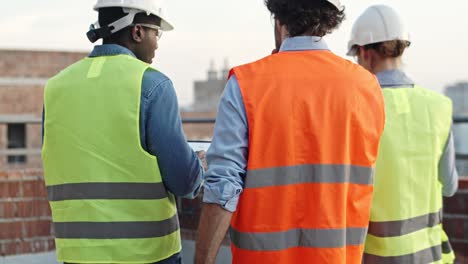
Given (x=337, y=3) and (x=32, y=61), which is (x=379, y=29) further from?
(x=32, y=61)

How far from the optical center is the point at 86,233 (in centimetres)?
281

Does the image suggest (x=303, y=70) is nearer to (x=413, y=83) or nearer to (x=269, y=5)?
(x=269, y=5)

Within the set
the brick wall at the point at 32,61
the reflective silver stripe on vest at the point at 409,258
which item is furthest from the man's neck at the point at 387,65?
the brick wall at the point at 32,61

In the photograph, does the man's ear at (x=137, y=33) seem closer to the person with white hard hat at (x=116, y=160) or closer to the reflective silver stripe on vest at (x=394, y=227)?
the person with white hard hat at (x=116, y=160)

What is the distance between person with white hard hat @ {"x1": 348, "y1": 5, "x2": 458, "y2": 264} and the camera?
2.95m

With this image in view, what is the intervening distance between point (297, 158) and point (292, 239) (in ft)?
0.88

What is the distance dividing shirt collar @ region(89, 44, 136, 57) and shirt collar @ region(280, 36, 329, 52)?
72 centimetres

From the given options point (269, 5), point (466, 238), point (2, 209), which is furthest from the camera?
point (2, 209)

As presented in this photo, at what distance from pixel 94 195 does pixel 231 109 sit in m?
0.72

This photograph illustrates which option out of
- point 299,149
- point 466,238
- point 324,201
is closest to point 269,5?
point 299,149

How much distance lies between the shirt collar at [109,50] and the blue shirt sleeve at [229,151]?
2.23ft

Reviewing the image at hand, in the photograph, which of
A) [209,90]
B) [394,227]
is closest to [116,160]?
[394,227]

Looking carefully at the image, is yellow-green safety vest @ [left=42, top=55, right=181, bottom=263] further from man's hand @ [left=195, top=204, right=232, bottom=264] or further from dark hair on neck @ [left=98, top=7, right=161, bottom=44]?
man's hand @ [left=195, top=204, right=232, bottom=264]

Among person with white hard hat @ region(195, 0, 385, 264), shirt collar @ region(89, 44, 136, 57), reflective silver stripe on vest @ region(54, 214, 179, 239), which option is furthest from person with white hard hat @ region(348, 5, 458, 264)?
shirt collar @ region(89, 44, 136, 57)
